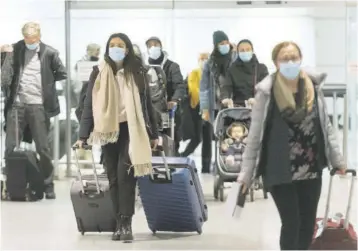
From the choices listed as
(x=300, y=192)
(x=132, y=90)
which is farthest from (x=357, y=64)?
(x=300, y=192)

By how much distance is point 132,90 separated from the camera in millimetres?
5309

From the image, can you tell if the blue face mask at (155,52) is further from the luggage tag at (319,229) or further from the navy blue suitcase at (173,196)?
the luggage tag at (319,229)

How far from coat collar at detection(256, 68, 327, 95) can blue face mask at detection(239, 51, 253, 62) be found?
9.54 feet

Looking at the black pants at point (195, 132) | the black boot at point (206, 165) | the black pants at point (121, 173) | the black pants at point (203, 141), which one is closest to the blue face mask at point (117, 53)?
the black pants at point (121, 173)

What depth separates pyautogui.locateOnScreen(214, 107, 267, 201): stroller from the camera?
7.02 metres

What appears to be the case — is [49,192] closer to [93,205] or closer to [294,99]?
[93,205]

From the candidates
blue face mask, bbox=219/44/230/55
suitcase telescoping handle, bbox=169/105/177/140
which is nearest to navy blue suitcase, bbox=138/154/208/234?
suitcase telescoping handle, bbox=169/105/177/140

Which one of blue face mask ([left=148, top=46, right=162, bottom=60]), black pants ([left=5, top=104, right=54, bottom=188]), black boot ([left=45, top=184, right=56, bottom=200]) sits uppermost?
blue face mask ([left=148, top=46, right=162, bottom=60])

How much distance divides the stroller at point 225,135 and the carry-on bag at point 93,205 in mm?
1628

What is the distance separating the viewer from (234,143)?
7.18 meters

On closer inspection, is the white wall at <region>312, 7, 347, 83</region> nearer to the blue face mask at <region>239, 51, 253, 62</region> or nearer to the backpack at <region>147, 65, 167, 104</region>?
the blue face mask at <region>239, 51, 253, 62</region>

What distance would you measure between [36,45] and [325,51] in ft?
21.1

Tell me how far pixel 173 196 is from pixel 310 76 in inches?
64.4

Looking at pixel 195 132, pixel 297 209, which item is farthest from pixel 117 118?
pixel 195 132
